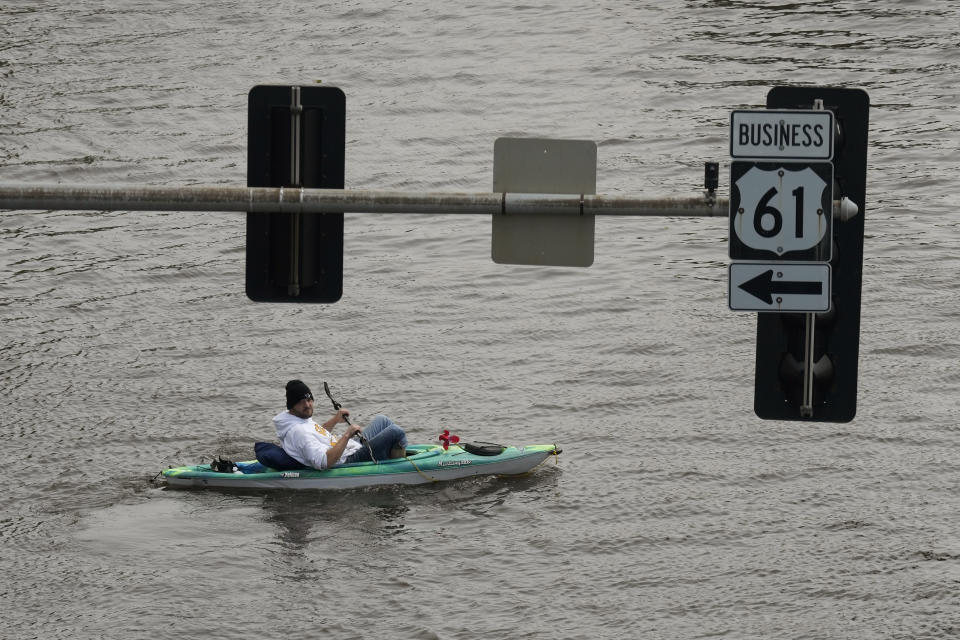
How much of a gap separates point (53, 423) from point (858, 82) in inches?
956

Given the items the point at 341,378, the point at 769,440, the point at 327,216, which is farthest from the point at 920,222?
the point at 327,216

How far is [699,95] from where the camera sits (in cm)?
4009

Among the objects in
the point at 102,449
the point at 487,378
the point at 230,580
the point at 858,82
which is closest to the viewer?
the point at 230,580

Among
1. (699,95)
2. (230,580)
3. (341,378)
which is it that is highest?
(699,95)

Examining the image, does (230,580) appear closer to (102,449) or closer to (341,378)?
(102,449)

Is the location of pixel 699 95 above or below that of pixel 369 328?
above

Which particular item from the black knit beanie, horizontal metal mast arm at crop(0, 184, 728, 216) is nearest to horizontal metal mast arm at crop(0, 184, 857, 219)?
horizontal metal mast arm at crop(0, 184, 728, 216)

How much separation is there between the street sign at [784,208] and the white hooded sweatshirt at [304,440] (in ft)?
43.8

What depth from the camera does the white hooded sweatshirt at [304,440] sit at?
776 inches

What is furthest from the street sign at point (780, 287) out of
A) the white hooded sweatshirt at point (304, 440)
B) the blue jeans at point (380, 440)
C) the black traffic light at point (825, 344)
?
the blue jeans at point (380, 440)

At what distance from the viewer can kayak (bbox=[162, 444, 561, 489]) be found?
20.6 metres

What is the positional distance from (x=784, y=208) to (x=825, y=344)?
2.35 ft

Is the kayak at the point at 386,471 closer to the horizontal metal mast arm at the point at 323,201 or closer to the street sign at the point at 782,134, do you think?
the horizontal metal mast arm at the point at 323,201

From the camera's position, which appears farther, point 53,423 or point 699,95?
point 699,95
